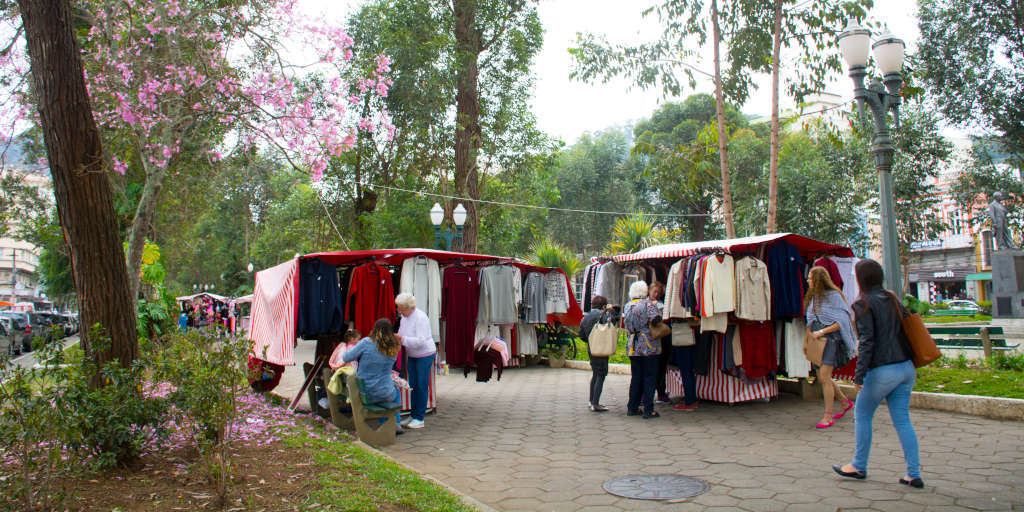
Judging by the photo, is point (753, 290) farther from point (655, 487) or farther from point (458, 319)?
point (458, 319)

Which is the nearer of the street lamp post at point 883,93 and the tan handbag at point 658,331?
the street lamp post at point 883,93

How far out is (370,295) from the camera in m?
8.23

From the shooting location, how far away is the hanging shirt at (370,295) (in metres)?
8.18

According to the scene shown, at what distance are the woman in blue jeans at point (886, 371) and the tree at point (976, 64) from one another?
18834mm

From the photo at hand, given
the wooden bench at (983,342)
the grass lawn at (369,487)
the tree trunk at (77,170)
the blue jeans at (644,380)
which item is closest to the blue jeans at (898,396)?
the grass lawn at (369,487)

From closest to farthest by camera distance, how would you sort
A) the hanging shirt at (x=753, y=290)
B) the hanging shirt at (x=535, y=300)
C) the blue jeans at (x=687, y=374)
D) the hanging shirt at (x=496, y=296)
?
the hanging shirt at (x=753, y=290), the blue jeans at (x=687, y=374), the hanging shirt at (x=496, y=296), the hanging shirt at (x=535, y=300)

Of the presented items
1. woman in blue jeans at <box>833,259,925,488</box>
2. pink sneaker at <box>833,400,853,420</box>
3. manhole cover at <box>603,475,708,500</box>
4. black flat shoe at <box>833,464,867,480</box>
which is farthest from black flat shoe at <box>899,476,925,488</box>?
pink sneaker at <box>833,400,853,420</box>

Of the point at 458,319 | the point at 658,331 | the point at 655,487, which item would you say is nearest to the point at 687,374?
the point at 658,331

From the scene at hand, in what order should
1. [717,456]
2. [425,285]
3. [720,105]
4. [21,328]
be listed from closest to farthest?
1. [717,456]
2. [425,285]
3. [720,105]
4. [21,328]

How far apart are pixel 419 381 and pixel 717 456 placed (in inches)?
142

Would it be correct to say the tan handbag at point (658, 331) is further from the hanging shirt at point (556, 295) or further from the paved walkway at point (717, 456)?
the hanging shirt at point (556, 295)

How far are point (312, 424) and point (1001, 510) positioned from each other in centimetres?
673

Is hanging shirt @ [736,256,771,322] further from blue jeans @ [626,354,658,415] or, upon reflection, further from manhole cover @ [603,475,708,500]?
manhole cover @ [603,475,708,500]

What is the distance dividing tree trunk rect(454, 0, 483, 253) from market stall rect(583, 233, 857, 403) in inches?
415
